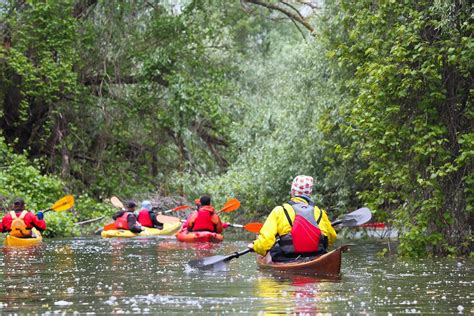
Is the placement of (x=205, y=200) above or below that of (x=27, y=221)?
above

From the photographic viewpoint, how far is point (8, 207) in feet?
81.7

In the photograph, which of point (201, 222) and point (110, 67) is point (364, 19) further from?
point (110, 67)

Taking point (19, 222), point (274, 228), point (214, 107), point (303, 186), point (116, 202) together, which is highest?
point (214, 107)

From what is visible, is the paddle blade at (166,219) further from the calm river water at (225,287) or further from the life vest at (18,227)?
the calm river water at (225,287)

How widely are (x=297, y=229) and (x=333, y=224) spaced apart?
1.41 m

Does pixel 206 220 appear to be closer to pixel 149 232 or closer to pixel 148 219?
pixel 149 232

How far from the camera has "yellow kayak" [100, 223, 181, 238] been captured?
24641 mm

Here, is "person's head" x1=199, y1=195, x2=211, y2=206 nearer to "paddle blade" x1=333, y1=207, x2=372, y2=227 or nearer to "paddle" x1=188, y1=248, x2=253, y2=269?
"paddle blade" x1=333, y1=207, x2=372, y2=227

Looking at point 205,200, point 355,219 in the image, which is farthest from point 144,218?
point 355,219

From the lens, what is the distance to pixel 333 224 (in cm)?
1293

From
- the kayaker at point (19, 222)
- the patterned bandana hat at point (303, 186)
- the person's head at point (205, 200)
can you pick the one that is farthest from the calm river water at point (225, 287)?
the person's head at point (205, 200)

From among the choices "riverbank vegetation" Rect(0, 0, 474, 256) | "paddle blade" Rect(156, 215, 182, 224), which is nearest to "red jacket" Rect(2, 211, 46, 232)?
"riverbank vegetation" Rect(0, 0, 474, 256)

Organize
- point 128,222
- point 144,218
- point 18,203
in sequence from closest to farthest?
point 18,203 < point 128,222 < point 144,218

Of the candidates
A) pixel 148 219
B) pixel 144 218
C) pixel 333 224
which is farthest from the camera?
pixel 144 218
